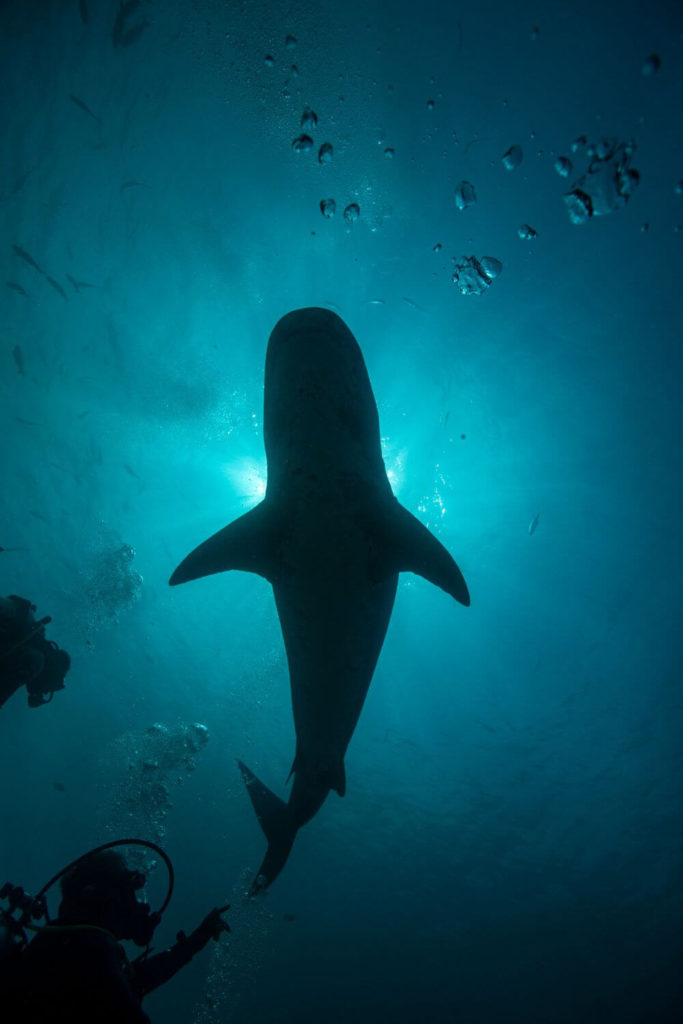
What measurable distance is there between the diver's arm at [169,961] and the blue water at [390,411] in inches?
375

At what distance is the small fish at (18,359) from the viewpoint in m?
15.0

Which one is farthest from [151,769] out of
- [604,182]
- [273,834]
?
[604,182]

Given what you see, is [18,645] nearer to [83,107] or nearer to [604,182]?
[604,182]

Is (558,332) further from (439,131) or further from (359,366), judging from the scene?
(359,366)

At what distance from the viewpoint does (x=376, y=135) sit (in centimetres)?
741

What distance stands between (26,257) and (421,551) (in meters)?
15.0

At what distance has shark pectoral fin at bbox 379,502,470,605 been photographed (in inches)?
162

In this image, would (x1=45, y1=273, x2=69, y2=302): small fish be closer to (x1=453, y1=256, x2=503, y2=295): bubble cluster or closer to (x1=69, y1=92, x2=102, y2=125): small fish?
(x1=69, y1=92, x2=102, y2=125): small fish

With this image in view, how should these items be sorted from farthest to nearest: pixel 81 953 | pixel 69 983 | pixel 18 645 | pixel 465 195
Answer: pixel 465 195, pixel 18 645, pixel 81 953, pixel 69 983

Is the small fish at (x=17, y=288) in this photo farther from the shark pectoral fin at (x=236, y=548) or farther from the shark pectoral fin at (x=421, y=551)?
the shark pectoral fin at (x=421, y=551)

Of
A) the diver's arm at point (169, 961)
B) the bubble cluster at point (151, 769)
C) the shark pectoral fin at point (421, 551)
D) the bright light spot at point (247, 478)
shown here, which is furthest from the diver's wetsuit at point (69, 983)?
the bubble cluster at point (151, 769)

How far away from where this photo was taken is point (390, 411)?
10.9m

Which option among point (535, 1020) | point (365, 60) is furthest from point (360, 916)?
point (365, 60)

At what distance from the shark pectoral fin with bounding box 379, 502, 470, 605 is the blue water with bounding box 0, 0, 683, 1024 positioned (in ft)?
21.3
